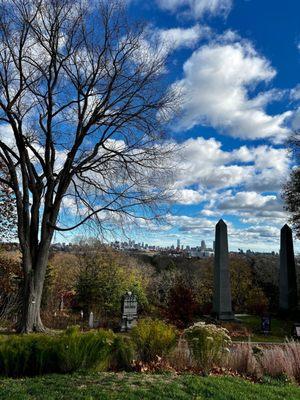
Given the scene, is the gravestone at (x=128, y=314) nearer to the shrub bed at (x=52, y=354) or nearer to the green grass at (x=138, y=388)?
the shrub bed at (x=52, y=354)

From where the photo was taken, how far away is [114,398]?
4.96m

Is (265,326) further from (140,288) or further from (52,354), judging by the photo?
(52,354)

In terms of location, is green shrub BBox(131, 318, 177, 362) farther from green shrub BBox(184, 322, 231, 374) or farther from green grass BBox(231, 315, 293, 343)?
green grass BBox(231, 315, 293, 343)

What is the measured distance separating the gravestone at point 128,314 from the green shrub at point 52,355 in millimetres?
7996

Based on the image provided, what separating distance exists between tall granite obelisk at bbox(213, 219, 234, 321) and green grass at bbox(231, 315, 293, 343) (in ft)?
3.13

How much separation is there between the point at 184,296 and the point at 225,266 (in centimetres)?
388

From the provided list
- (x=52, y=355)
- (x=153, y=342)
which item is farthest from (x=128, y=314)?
(x=52, y=355)

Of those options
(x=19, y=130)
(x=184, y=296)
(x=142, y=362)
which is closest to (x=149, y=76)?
(x=19, y=130)

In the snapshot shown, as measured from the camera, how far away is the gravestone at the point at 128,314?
1477cm

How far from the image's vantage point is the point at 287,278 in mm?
18797

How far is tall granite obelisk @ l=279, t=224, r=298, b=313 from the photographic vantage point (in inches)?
739

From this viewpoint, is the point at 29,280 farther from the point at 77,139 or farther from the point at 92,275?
the point at 92,275

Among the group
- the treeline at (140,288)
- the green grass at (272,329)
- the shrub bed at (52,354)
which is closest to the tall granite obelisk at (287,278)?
the green grass at (272,329)

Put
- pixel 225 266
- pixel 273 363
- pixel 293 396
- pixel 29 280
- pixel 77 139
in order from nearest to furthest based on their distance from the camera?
pixel 293 396
pixel 273 363
pixel 29 280
pixel 77 139
pixel 225 266
